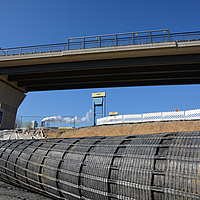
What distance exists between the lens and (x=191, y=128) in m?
14.7

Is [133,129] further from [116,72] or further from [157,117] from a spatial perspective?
[116,72]

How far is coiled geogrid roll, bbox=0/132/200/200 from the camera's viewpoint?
1397mm

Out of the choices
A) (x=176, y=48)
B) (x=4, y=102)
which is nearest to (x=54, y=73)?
(x=4, y=102)

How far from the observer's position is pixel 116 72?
2200cm

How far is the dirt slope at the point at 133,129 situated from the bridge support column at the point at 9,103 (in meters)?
11.8

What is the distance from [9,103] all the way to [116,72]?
18.7 metres

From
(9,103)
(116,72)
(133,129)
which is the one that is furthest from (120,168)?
(9,103)

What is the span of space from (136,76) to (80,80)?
29.1ft

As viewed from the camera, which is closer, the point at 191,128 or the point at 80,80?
the point at 191,128

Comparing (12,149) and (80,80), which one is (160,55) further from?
(12,149)

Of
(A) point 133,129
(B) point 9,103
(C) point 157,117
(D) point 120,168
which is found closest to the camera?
(D) point 120,168

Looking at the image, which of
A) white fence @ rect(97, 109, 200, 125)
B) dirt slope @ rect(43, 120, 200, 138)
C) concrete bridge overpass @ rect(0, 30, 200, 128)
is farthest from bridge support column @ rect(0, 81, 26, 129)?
white fence @ rect(97, 109, 200, 125)

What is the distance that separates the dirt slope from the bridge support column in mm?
11751

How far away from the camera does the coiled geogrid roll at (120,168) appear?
1397mm
